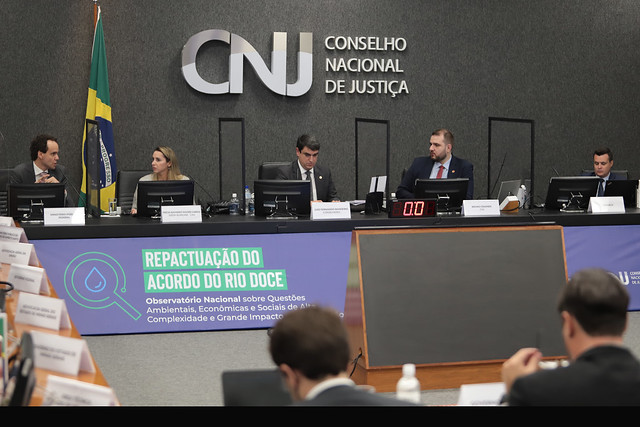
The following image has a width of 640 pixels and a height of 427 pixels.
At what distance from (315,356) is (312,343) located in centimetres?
3

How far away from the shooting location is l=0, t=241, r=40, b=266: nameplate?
3.68 metres

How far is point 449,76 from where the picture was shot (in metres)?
8.18

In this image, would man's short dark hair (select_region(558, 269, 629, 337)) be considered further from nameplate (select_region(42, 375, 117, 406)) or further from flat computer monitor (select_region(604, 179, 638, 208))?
flat computer monitor (select_region(604, 179, 638, 208))

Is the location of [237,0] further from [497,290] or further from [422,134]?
[497,290]

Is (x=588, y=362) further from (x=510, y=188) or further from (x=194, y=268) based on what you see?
(x=510, y=188)

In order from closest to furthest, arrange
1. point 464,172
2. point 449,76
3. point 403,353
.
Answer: point 403,353, point 464,172, point 449,76

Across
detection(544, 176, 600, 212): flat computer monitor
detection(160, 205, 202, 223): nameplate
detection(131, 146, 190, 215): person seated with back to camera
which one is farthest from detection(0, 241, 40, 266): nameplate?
detection(544, 176, 600, 212): flat computer monitor

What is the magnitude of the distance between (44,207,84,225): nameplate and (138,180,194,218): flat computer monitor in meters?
0.52

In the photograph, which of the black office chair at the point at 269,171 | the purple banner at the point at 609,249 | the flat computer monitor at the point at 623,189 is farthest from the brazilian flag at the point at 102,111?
the flat computer monitor at the point at 623,189

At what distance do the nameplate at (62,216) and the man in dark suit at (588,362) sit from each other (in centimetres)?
382

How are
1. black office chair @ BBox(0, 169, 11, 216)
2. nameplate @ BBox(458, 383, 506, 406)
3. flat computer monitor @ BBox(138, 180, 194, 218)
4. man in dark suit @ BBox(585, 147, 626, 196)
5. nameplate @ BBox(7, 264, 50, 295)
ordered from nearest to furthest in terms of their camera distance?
1. nameplate @ BBox(458, 383, 506, 406)
2. nameplate @ BBox(7, 264, 50, 295)
3. flat computer monitor @ BBox(138, 180, 194, 218)
4. black office chair @ BBox(0, 169, 11, 216)
5. man in dark suit @ BBox(585, 147, 626, 196)

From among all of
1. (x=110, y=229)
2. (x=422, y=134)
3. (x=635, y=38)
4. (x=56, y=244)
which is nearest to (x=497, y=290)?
(x=110, y=229)

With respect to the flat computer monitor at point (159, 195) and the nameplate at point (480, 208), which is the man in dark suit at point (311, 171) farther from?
the nameplate at point (480, 208)

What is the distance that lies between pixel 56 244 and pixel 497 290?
285 cm
